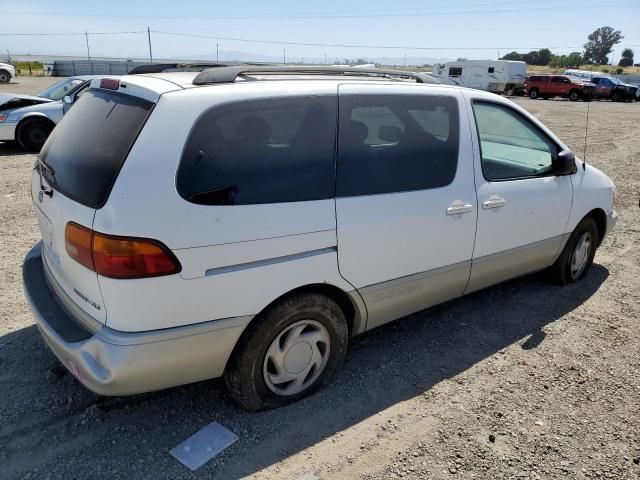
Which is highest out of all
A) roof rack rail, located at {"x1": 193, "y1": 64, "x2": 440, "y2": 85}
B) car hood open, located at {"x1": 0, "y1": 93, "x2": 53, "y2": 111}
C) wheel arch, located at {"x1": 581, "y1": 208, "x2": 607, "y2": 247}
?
roof rack rail, located at {"x1": 193, "y1": 64, "x2": 440, "y2": 85}

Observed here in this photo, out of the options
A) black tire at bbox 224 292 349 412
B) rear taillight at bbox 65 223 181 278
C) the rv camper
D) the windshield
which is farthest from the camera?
the rv camper

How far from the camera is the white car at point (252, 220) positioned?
7.72ft

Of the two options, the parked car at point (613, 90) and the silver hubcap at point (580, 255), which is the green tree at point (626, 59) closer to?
the parked car at point (613, 90)

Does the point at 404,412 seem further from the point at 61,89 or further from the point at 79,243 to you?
the point at 61,89

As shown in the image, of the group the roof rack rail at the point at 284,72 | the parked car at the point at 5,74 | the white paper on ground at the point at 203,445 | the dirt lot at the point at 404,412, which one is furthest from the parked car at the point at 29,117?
the parked car at the point at 5,74

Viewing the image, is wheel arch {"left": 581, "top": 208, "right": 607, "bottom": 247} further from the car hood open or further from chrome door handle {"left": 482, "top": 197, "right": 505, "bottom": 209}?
the car hood open

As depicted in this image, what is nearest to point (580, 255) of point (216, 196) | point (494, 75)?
point (216, 196)

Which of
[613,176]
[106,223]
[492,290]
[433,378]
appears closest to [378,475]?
[433,378]

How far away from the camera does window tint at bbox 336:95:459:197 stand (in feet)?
9.65

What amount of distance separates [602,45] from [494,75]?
94.2 meters

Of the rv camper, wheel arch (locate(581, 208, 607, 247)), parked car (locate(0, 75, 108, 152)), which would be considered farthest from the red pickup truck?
wheel arch (locate(581, 208, 607, 247))

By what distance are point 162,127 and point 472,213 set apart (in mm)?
2095

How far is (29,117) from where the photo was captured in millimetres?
10117

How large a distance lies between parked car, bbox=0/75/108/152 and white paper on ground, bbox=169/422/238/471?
9.01 m
